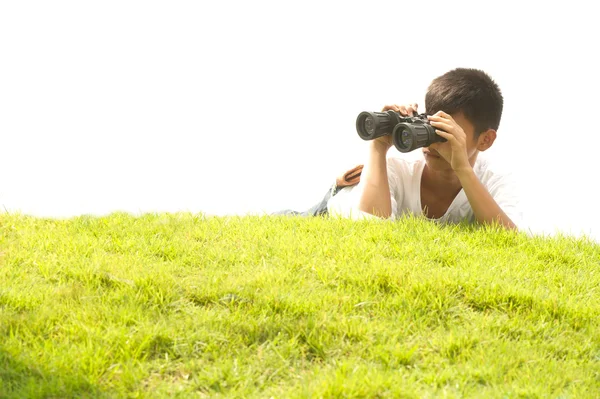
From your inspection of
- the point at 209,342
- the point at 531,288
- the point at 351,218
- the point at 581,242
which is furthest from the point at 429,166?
the point at 209,342

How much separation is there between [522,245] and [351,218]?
3.67ft

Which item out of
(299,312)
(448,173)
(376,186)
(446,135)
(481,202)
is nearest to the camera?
(299,312)

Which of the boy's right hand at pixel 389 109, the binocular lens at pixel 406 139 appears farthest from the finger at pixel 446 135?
the boy's right hand at pixel 389 109

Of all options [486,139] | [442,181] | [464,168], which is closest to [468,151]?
[486,139]

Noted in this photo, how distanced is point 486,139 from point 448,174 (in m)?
0.35

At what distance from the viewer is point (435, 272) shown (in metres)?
4.03

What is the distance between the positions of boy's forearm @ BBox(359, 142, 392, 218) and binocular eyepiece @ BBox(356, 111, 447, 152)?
0.60 ft

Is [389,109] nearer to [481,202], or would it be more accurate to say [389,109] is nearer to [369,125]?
[369,125]

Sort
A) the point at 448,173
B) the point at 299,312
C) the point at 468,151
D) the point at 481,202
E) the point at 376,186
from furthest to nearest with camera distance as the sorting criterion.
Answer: the point at 448,173
the point at 468,151
the point at 376,186
the point at 481,202
the point at 299,312

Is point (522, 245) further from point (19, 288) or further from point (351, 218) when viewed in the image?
point (19, 288)

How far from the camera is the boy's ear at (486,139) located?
5105mm

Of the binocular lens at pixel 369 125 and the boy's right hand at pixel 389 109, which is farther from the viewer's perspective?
the boy's right hand at pixel 389 109

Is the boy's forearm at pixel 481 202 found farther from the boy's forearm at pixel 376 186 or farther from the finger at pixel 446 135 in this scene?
the boy's forearm at pixel 376 186

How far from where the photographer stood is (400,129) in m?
4.68
